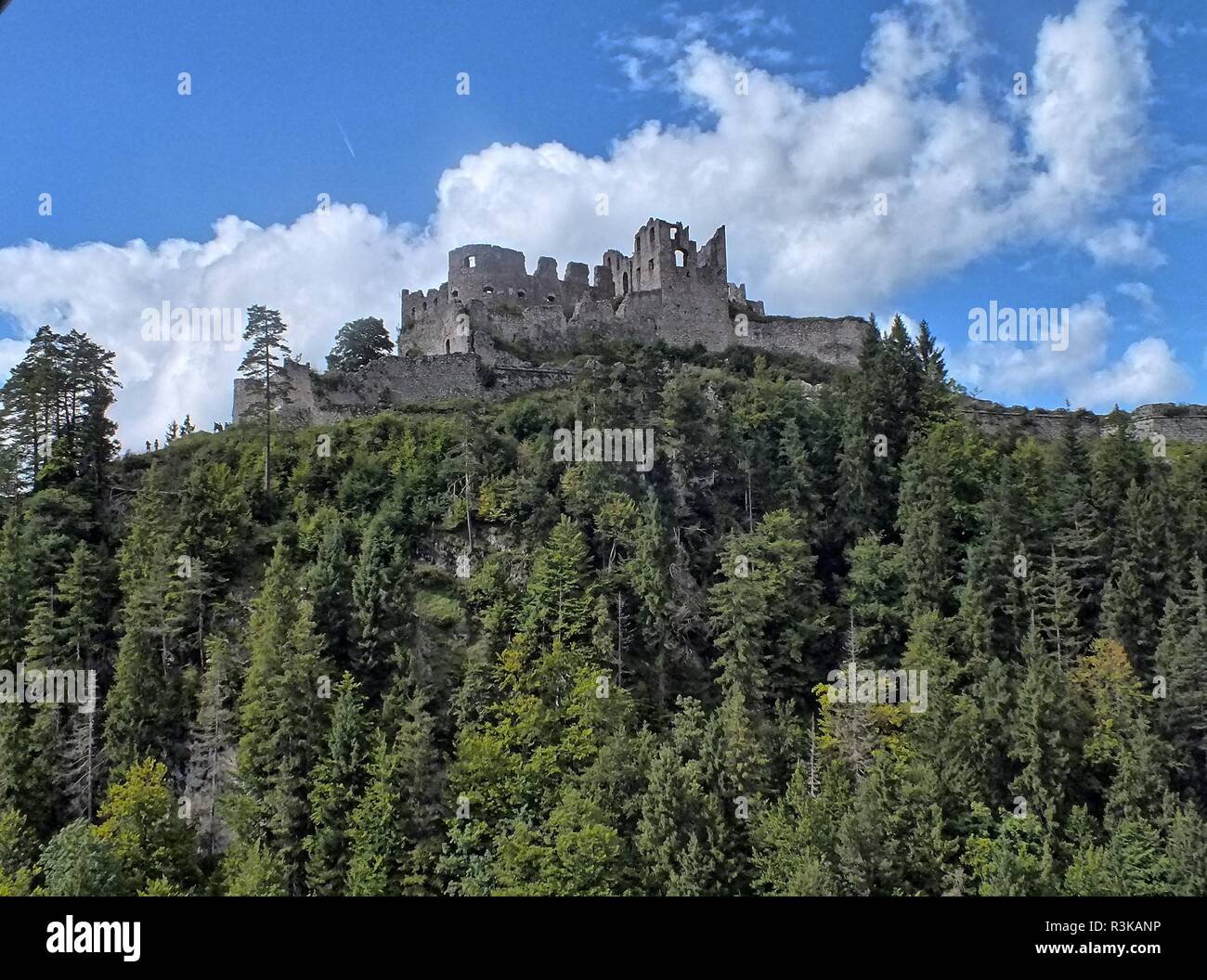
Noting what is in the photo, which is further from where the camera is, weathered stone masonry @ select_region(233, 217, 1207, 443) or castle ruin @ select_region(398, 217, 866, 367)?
castle ruin @ select_region(398, 217, 866, 367)

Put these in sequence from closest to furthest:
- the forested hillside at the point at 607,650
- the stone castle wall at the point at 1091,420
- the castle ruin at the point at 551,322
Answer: the forested hillside at the point at 607,650 < the castle ruin at the point at 551,322 < the stone castle wall at the point at 1091,420

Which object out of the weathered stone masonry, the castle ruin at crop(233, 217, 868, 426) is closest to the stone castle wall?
the weathered stone masonry

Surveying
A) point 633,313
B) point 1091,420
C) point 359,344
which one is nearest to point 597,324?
point 633,313

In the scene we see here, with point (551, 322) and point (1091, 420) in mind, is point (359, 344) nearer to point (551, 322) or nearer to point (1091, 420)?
point (551, 322)

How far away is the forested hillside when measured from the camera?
109 feet

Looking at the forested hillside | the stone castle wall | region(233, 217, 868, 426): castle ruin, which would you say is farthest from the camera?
the stone castle wall

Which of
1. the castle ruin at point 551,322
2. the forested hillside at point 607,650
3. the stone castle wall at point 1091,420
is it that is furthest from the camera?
the stone castle wall at point 1091,420

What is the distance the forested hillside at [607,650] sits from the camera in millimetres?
33125

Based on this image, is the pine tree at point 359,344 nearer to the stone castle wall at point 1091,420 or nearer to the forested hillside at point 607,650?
the forested hillside at point 607,650

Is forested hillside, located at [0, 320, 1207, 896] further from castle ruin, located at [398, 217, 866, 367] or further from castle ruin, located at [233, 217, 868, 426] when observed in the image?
castle ruin, located at [398, 217, 866, 367]

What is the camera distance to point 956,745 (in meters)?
34.9

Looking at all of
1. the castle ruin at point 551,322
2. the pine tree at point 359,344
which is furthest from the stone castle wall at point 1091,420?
the pine tree at point 359,344

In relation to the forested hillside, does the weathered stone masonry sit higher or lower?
higher
